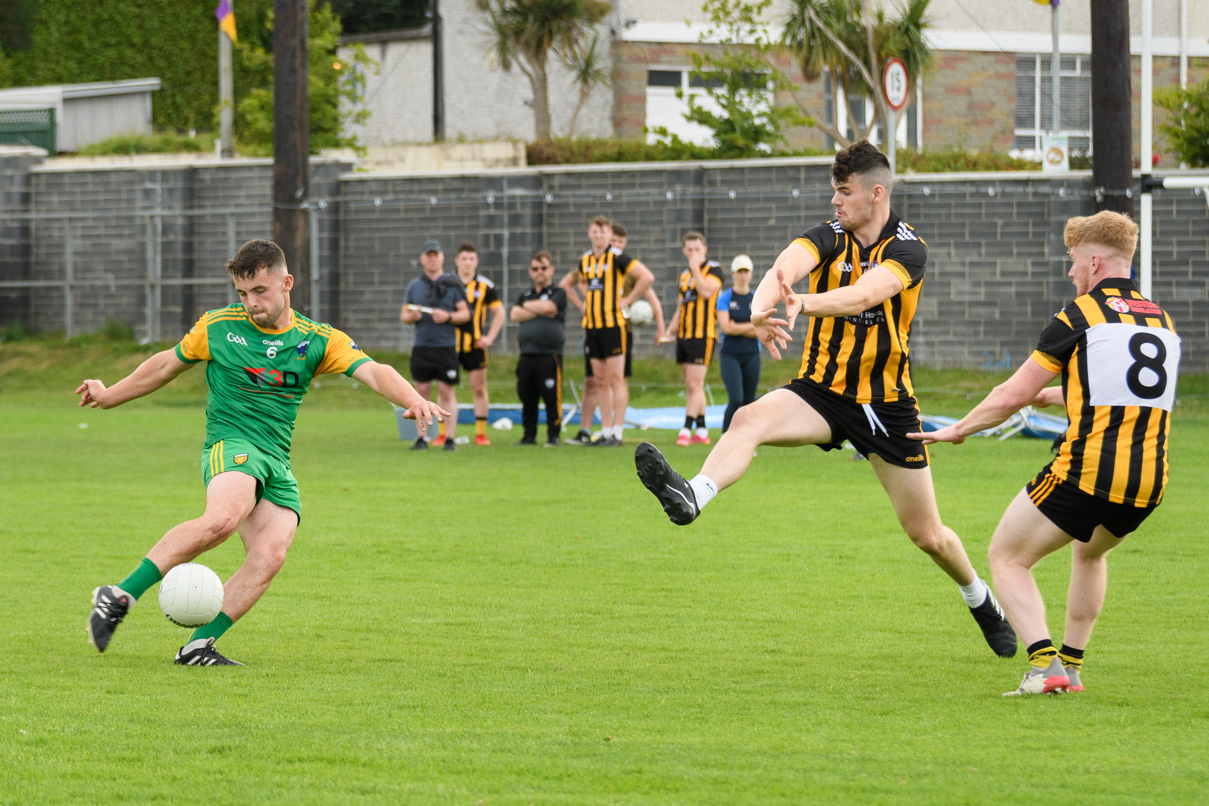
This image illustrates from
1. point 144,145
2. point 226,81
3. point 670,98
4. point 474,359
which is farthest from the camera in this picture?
point 670,98

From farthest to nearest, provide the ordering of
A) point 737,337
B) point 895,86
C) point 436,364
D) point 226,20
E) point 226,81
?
point 226,81, point 226,20, point 737,337, point 436,364, point 895,86

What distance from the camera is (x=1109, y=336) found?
5312 mm

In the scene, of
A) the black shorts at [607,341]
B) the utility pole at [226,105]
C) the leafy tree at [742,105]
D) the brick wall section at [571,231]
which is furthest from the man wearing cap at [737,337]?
the utility pole at [226,105]

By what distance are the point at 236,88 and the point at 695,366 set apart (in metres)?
31.3

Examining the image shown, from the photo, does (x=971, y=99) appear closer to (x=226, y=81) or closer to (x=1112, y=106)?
(x=226, y=81)

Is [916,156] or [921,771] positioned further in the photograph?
[916,156]

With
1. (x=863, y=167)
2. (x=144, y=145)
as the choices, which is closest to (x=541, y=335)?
(x=863, y=167)

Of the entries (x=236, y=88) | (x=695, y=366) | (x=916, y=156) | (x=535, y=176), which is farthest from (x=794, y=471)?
(x=236, y=88)

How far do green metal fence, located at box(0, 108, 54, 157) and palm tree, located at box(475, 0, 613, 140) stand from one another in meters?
11.6

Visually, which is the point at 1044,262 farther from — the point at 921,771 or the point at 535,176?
the point at 921,771

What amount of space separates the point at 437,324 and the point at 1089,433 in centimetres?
1112

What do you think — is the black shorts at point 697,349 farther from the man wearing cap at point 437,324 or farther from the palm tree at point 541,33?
the palm tree at point 541,33

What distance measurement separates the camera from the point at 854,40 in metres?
28.8

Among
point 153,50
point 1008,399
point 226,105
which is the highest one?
point 153,50
